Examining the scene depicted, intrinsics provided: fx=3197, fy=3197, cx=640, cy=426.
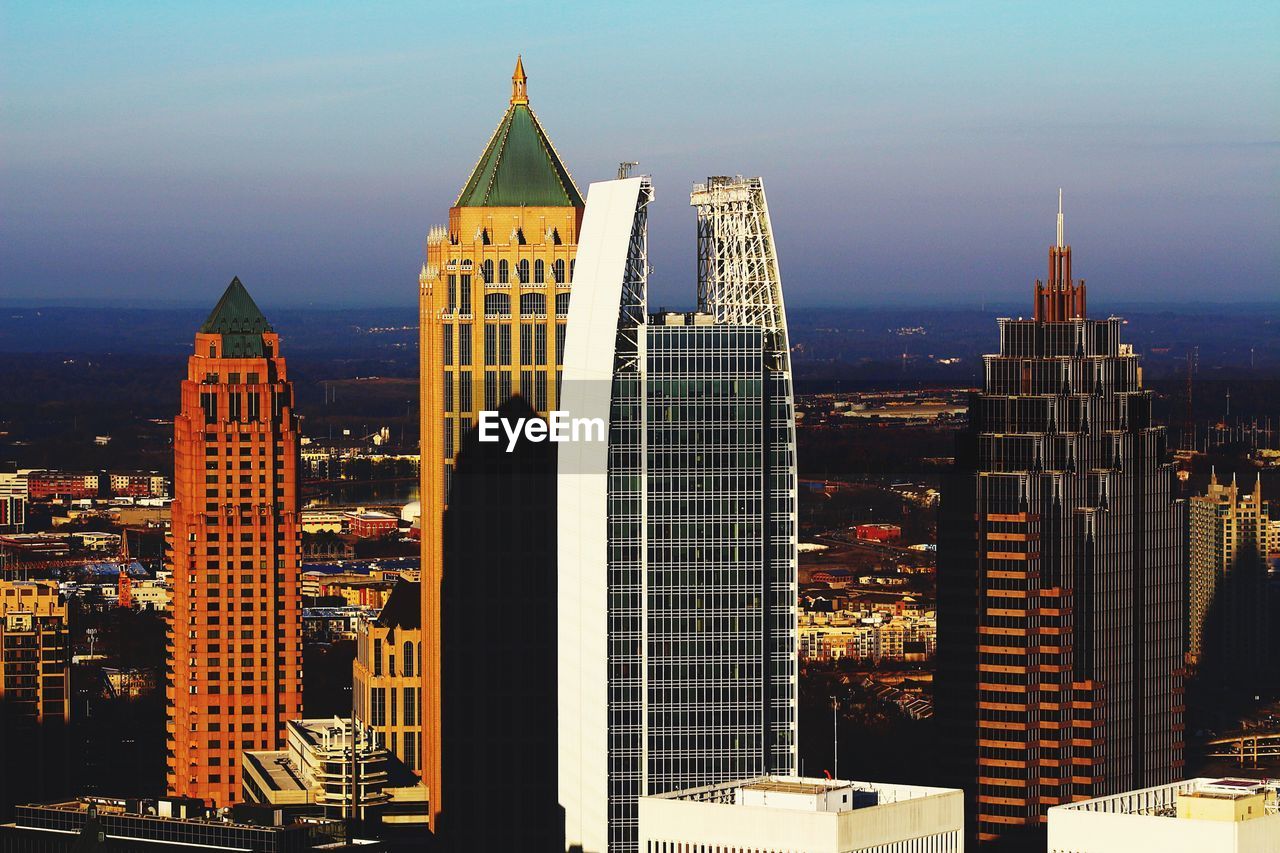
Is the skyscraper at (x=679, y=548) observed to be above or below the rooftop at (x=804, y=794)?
above

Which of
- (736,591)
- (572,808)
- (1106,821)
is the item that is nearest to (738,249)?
(736,591)

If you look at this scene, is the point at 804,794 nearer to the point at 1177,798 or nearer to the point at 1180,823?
the point at 1177,798

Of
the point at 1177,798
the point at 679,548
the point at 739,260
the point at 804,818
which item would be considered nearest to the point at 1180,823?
the point at 1177,798

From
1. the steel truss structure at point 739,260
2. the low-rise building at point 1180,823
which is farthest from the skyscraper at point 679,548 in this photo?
the low-rise building at point 1180,823

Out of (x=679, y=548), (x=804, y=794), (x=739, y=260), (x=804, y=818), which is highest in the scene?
(x=739, y=260)

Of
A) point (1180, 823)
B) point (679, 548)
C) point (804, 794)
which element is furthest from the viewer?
point (679, 548)

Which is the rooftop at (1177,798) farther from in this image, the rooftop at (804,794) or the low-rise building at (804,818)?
the rooftop at (804,794)
